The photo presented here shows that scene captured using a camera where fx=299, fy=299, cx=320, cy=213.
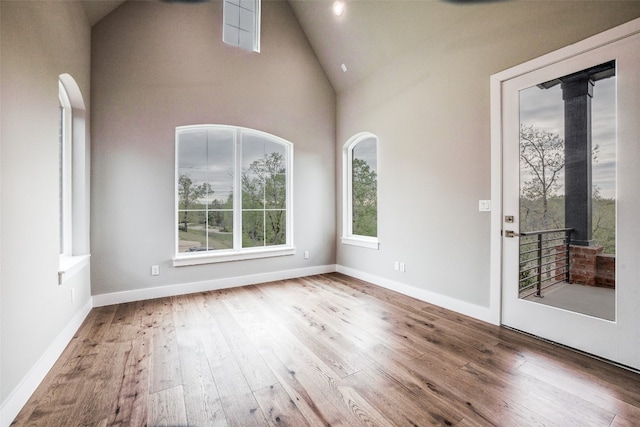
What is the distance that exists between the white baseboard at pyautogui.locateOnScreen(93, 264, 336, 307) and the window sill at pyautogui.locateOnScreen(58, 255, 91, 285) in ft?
1.68

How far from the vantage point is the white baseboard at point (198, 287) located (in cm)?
335

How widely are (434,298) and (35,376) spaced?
3.36m

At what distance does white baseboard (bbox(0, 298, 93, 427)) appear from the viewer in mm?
1512

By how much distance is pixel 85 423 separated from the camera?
1.52 m

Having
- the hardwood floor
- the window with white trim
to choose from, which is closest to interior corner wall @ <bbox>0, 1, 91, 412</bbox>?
the hardwood floor

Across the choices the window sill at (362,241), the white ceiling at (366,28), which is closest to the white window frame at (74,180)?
the white ceiling at (366,28)

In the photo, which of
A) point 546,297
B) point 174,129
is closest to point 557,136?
point 546,297

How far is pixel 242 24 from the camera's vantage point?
4090mm

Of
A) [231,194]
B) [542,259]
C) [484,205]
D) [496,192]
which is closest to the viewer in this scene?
[542,259]

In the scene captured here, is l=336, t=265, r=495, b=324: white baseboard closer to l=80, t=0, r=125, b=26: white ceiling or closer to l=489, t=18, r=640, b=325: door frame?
A: l=489, t=18, r=640, b=325: door frame

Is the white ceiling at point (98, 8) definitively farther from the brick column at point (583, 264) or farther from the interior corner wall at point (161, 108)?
the brick column at point (583, 264)

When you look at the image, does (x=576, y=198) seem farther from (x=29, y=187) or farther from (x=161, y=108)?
(x=161, y=108)

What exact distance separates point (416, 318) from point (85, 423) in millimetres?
2558

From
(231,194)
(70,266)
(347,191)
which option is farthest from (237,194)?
(70,266)
